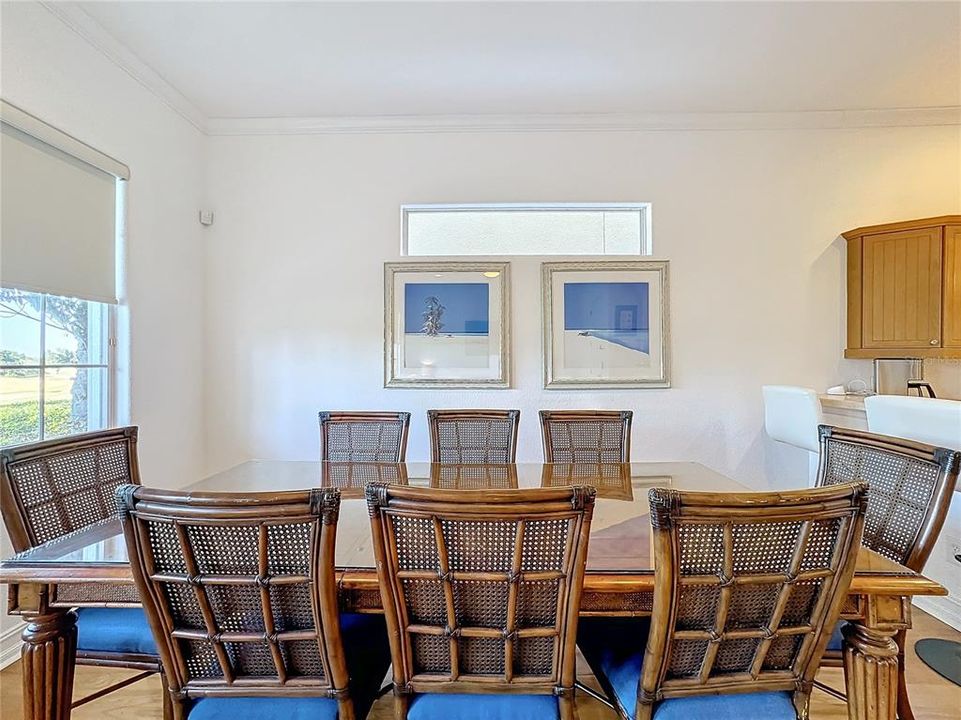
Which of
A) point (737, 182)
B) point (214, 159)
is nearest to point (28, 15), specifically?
point (214, 159)

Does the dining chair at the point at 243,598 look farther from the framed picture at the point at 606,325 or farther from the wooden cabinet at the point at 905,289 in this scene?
the wooden cabinet at the point at 905,289

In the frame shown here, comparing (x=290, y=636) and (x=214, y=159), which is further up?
(x=214, y=159)

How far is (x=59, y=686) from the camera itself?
4.29 feet

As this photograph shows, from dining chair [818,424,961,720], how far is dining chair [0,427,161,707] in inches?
75.2

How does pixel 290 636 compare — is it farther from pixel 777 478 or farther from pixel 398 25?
pixel 777 478

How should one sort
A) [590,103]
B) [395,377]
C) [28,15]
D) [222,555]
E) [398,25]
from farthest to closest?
[395,377]
[590,103]
[398,25]
[28,15]
[222,555]

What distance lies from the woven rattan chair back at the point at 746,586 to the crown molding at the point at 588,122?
2881 millimetres

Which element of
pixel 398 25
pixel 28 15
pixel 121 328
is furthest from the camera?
pixel 121 328

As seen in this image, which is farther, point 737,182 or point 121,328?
point 737,182

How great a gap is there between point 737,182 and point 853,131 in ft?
2.57

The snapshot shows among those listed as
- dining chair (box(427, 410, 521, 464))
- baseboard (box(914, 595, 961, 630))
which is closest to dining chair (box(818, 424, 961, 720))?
baseboard (box(914, 595, 961, 630))

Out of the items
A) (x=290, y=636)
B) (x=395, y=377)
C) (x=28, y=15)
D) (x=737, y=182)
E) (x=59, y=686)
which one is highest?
(x=28, y=15)

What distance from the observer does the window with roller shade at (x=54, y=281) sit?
6.86 ft

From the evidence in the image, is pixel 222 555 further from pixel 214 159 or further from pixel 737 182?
pixel 737 182
